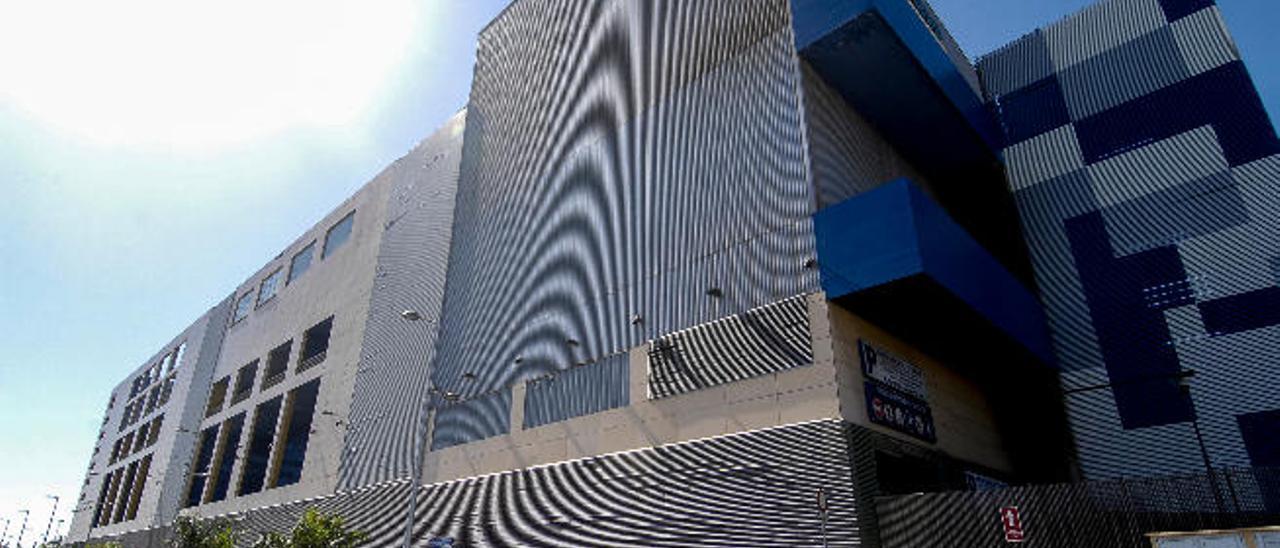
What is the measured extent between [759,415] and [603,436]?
590 cm

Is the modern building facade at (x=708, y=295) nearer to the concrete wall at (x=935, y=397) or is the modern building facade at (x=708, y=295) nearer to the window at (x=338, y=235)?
the concrete wall at (x=935, y=397)

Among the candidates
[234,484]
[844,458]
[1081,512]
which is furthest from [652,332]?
[234,484]

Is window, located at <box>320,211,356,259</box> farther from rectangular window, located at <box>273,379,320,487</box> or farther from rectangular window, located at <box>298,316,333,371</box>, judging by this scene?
rectangular window, located at <box>273,379,320,487</box>

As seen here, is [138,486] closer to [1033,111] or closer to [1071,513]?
[1071,513]

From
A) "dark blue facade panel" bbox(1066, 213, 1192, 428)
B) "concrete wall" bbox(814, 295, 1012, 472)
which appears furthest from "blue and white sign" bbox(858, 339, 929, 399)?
"dark blue facade panel" bbox(1066, 213, 1192, 428)

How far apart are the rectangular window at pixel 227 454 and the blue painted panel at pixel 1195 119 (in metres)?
52.2

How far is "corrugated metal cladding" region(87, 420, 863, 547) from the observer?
17422 mm

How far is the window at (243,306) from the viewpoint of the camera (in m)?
55.4

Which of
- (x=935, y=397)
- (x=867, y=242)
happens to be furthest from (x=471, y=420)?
(x=935, y=397)

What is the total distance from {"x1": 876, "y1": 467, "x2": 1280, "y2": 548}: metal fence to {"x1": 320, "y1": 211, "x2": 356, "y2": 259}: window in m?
38.6

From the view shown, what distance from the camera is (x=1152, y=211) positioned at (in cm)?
2720

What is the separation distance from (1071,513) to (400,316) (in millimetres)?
29631

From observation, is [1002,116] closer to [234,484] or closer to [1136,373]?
[1136,373]

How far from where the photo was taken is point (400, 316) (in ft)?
116
